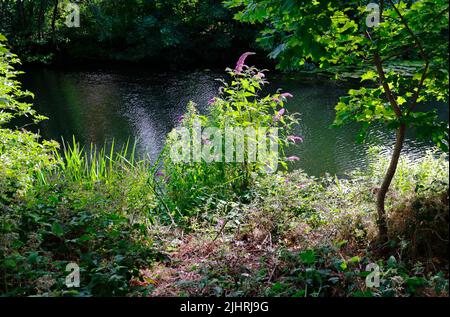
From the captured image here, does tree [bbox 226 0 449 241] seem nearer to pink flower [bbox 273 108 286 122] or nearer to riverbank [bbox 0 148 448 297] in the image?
riverbank [bbox 0 148 448 297]

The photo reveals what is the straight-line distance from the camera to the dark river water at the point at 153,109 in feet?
27.9

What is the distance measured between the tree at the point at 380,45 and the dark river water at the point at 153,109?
435cm

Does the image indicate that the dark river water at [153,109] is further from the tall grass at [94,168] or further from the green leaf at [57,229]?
the green leaf at [57,229]

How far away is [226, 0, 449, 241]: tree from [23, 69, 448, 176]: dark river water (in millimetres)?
4351

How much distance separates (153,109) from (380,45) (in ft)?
31.1

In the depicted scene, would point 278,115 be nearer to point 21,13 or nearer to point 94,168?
point 94,168

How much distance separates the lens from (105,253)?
3.16 m

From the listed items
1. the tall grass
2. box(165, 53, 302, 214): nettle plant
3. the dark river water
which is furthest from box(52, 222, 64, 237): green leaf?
the dark river water

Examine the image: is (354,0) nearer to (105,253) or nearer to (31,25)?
(105,253)

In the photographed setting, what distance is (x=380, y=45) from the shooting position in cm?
309

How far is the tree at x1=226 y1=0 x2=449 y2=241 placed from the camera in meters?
2.79

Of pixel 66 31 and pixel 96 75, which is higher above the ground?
pixel 66 31
